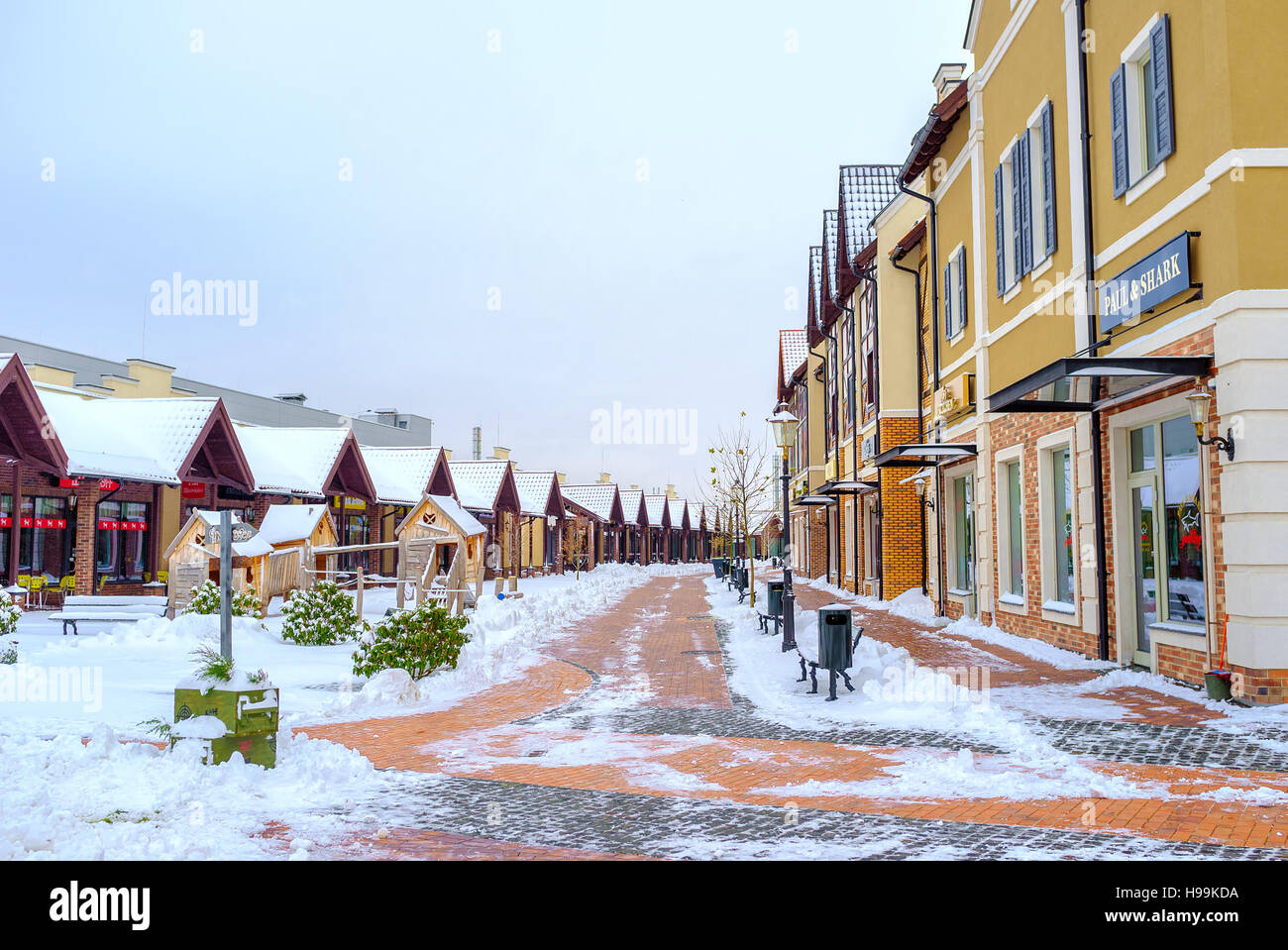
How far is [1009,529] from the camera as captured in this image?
15945 millimetres

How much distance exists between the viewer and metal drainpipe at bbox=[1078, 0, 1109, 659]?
1201cm

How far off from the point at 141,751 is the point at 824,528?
116 ft

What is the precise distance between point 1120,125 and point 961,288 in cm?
700

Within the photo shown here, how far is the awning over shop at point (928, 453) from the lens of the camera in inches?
667

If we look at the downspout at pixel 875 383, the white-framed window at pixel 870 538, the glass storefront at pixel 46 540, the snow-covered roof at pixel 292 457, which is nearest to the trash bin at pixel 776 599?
the downspout at pixel 875 383

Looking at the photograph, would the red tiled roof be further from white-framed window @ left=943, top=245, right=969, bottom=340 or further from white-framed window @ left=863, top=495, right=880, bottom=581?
white-framed window @ left=863, top=495, right=880, bottom=581

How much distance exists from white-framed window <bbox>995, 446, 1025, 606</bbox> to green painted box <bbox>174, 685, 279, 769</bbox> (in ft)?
39.4

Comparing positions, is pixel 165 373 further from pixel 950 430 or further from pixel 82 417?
pixel 950 430

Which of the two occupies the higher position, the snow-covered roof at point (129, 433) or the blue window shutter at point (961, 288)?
the blue window shutter at point (961, 288)

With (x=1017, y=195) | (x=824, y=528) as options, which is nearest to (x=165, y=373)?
(x=824, y=528)

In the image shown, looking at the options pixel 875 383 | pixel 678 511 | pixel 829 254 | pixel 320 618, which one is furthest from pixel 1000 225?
pixel 678 511

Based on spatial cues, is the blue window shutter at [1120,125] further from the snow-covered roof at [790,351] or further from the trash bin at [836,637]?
the snow-covered roof at [790,351]

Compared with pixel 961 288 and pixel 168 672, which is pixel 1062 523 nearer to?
pixel 961 288

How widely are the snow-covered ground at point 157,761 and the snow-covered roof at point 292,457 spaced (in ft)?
41.0
